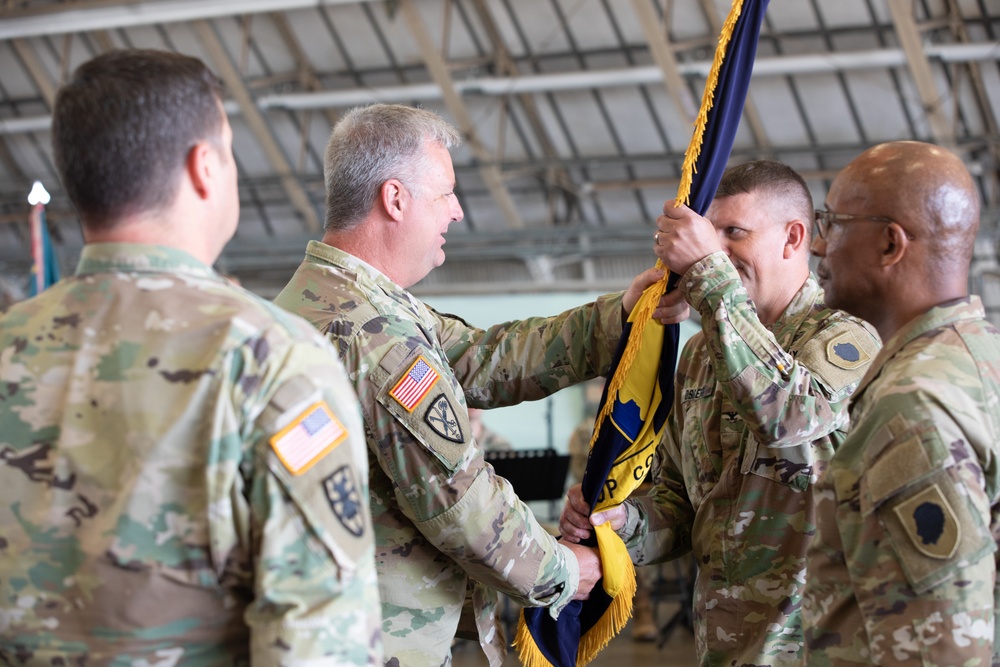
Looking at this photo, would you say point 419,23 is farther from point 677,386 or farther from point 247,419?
point 247,419

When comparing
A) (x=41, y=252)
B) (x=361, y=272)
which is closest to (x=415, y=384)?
(x=361, y=272)

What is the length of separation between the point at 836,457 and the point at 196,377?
43.0 inches

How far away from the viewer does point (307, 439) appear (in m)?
1.39

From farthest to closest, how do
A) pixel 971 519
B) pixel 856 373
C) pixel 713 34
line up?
pixel 713 34
pixel 856 373
pixel 971 519

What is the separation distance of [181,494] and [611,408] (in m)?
1.35

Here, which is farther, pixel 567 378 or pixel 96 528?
pixel 567 378

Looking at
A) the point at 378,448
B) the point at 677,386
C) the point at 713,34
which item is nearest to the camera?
the point at 378,448

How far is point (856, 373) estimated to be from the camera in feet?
7.90

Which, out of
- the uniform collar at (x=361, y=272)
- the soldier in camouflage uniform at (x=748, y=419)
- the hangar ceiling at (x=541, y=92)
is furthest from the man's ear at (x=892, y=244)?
the hangar ceiling at (x=541, y=92)

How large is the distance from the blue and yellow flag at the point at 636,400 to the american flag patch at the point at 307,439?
122 cm

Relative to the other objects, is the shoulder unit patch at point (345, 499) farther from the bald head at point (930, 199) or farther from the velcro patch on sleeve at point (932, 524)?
the bald head at point (930, 199)

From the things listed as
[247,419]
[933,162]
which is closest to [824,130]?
[933,162]

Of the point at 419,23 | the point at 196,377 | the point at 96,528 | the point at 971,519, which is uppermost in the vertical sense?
the point at 419,23

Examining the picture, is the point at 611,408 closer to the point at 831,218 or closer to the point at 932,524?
the point at 831,218
